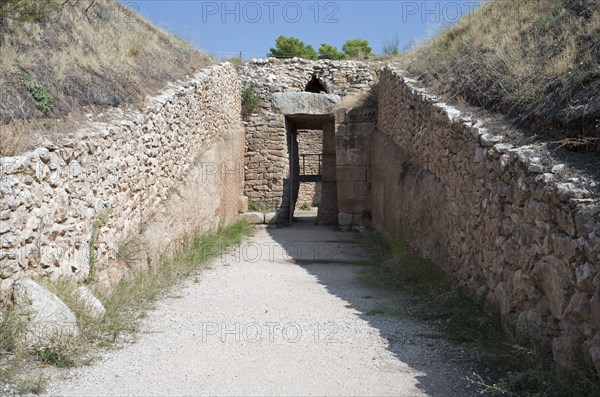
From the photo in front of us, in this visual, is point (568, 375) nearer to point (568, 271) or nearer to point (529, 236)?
point (568, 271)

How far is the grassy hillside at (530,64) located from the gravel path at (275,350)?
2251mm

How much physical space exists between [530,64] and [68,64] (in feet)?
19.7

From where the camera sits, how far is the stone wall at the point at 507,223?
352 centimetres

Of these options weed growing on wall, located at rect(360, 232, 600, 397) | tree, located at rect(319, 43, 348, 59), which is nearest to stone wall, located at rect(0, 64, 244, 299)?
weed growing on wall, located at rect(360, 232, 600, 397)

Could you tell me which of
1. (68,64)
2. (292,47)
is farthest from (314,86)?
(292,47)

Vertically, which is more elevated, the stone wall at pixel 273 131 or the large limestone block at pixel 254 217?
the stone wall at pixel 273 131

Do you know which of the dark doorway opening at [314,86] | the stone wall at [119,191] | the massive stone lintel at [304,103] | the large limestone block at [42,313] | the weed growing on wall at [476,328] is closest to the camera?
the weed growing on wall at [476,328]

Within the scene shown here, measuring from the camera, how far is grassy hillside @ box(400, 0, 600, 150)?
5383mm

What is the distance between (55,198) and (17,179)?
0.64 meters

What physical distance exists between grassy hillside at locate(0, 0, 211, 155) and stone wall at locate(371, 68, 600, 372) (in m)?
4.05

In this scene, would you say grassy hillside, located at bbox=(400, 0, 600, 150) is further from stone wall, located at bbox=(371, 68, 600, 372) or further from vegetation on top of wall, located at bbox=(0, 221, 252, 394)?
vegetation on top of wall, located at bbox=(0, 221, 252, 394)

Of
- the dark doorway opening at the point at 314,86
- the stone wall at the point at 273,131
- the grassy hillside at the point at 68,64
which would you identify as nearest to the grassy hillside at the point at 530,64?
the stone wall at the point at 273,131

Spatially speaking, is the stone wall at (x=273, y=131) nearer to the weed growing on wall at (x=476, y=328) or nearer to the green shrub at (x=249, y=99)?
the green shrub at (x=249, y=99)

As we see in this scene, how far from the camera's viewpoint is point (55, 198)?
5172 mm
